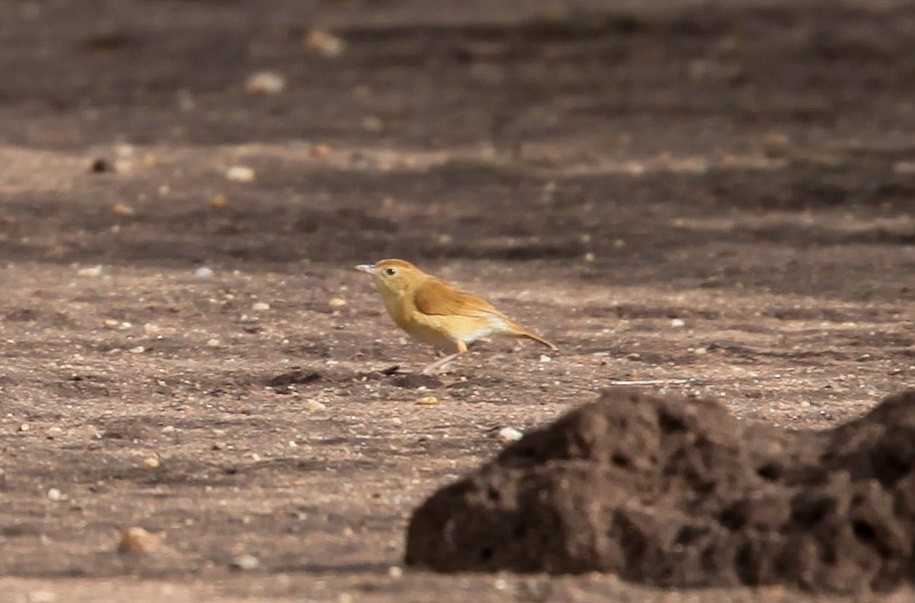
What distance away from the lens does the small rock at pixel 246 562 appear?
5.49 metres

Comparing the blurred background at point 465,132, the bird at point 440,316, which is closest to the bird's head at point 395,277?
the bird at point 440,316

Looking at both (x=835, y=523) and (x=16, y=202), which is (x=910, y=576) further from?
(x=16, y=202)

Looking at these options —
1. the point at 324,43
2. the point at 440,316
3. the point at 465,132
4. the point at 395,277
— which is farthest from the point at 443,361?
the point at 324,43

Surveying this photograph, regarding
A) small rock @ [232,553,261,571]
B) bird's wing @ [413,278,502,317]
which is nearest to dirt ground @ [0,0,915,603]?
small rock @ [232,553,261,571]

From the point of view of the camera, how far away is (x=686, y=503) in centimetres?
505

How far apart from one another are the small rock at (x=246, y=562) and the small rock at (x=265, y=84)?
468 inches

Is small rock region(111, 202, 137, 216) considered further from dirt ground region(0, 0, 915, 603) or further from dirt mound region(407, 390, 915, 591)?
dirt mound region(407, 390, 915, 591)

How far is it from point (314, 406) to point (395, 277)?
0.88 meters

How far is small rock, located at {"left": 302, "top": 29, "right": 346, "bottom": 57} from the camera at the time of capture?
19.5m

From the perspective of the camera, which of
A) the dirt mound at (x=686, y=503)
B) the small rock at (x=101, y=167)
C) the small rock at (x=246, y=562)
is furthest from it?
the small rock at (x=101, y=167)

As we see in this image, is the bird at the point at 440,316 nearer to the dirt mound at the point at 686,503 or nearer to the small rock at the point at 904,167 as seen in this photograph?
the dirt mound at the point at 686,503

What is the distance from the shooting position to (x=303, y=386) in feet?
25.5

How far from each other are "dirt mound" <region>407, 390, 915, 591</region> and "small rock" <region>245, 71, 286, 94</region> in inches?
483

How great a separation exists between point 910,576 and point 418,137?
1024 cm
